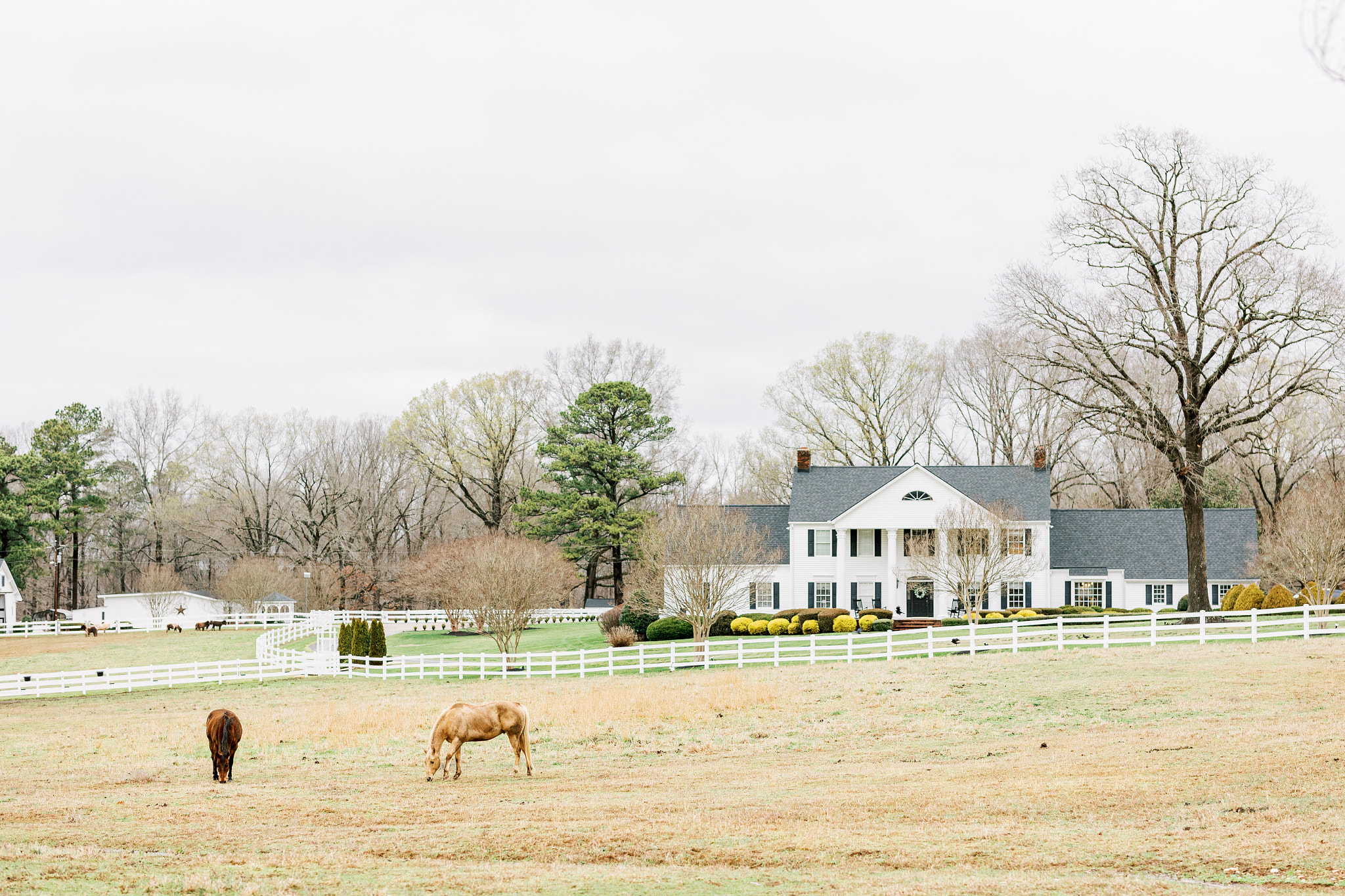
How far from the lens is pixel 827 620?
140 ft

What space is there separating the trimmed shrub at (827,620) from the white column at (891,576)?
677 cm

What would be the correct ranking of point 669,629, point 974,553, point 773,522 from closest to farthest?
point 974,553 → point 669,629 → point 773,522

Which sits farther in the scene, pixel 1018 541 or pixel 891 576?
pixel 891 576

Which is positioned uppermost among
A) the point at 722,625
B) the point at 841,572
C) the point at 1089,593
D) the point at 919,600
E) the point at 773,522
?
the point at 773,522

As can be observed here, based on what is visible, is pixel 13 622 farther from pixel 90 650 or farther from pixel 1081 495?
pixel 1081 495

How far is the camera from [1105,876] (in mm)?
8727

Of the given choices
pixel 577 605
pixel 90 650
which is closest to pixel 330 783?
pixel 90 650

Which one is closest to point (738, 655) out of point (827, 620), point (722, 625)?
point (722, 625)

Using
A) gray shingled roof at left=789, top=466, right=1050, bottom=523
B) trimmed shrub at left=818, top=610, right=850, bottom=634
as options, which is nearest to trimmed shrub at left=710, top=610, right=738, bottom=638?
trimmed shrub at left=818, top=610, right=850, bottom=634

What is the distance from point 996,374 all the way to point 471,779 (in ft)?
169

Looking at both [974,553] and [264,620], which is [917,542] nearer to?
[974,553]

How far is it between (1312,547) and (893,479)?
1914 cm

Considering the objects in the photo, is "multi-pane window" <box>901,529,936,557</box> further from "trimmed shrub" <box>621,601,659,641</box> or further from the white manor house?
"trimmed shrub" <box>621,601,659,641</box>

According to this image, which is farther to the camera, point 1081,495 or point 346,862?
point 1081,495
